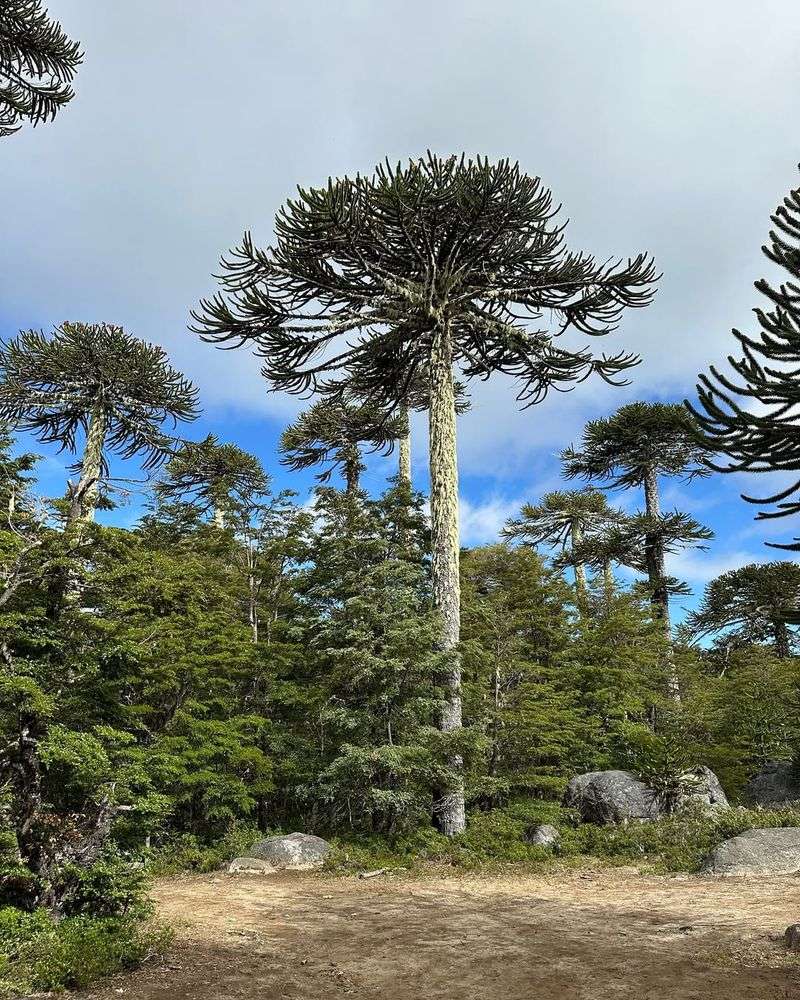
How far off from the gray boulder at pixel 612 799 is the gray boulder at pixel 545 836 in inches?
53.5

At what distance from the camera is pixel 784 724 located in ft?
56.1

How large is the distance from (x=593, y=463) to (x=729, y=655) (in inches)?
340

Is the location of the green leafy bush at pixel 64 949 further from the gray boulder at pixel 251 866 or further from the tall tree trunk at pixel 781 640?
the tall tree trunk at pixel 781 640

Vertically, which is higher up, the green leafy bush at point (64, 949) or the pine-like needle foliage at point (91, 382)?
the pine-like needle foliage at point (91, 382)

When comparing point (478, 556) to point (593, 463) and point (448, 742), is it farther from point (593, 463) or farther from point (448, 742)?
point (448, 742)

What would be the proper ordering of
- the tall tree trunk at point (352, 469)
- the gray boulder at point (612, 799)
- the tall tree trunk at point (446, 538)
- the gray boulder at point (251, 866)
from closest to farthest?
the gray boulder at point (251, 866)
the tall tree trunk at point (446, 538)
the gray boulder at point (612, 799)
the tall tree trunk at point (352, 469)

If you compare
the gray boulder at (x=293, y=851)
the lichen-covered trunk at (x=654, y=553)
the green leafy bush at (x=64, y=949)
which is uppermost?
the lichen-covered trunk at (x=654, y=553)

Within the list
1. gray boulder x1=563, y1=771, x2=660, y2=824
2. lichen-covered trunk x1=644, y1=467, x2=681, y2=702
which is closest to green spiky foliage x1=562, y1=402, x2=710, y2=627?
lichen-covered trunk x1=644, y1=467, x2=681, y2=702

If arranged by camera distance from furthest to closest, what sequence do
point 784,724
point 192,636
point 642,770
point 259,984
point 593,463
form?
1. point 593,463
2. point 784,724
3. point 642,770
4. point 192,636
5. point 259,984

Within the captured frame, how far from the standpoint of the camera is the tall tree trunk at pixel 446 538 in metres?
11.7

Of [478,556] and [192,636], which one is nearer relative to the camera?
[192,636]

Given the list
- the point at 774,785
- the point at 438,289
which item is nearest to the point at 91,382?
the point at 438,289

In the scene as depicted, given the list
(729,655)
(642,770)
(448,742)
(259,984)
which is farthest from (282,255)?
(729,655)

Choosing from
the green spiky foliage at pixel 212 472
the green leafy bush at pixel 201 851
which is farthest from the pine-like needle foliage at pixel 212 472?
the green leafy bush at pixel 201 851
